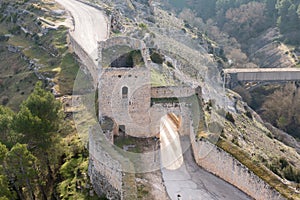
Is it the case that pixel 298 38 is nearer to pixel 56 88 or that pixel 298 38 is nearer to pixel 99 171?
pixel 56 88

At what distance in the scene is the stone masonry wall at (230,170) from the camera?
22.8 m

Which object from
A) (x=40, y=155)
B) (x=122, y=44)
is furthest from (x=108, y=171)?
(x=122, y=44)

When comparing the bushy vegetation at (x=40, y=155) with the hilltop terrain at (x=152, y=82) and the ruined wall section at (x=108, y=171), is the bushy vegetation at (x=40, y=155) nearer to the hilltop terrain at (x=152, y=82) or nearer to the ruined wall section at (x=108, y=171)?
the hilltop terrain at (x=152, y=82)

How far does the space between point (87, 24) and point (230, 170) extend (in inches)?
1661

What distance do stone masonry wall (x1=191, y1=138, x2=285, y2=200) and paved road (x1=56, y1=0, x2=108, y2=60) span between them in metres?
22.9

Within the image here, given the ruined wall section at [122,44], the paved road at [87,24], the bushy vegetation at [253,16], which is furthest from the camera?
the bushy vegetation at [253,16]

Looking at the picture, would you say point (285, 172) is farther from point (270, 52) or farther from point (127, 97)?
point (270, 52)

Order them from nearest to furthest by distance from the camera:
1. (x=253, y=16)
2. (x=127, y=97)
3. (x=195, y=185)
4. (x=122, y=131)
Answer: (x=195, y=185) < (x=127, y=97) < (x=122, y=131) < (x=253, y=16)

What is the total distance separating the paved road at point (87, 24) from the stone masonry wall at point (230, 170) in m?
22.9

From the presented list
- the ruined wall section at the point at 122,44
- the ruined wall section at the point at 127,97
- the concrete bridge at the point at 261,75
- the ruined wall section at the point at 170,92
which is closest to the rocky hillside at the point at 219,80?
the ruined wall section at the point at 170,92

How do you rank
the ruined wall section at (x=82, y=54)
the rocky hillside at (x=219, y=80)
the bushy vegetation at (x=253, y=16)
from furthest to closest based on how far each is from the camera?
the bushy vegetation at (x=253, y=16) → the ruined wall section at (x=82, y=54) → the rocky hillside at (x=219, y=80)

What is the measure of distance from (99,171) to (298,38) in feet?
292

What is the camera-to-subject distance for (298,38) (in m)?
101

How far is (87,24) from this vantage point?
61.4 meters
